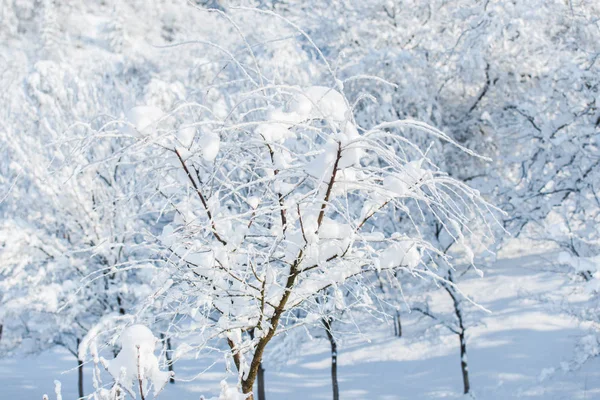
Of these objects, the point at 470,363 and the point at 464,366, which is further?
the point at 470,363

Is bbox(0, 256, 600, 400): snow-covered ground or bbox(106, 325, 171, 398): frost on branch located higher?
bbox(106, 325, 171, 398): frost on branch

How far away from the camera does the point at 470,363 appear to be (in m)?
9.89

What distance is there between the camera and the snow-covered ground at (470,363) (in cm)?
891

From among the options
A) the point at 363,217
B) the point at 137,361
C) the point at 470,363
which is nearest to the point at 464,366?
the point at 470,363

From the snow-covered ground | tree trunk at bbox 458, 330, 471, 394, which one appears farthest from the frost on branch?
tree trunk at bbox 458, 330, 471, 394

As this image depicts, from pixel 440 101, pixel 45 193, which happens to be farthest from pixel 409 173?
pixel 440 101

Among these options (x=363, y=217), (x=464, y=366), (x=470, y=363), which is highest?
(x=363, y=217)

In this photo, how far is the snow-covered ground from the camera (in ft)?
29.2

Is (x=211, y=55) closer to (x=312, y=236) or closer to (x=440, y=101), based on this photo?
(x=440, y=101)

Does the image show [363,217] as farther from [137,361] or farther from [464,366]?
[464,366]

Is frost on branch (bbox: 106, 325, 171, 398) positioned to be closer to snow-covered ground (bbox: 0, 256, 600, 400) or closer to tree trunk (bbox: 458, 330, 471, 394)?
snow-covered ground (bbox: 0, 256, 600, 400)

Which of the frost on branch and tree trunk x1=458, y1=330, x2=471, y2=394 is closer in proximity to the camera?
the frost on branch

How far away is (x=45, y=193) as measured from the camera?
27.6 ft

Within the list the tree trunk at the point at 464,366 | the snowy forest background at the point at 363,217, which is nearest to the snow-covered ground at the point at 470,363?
the snowy forest background at the point at 363,217
